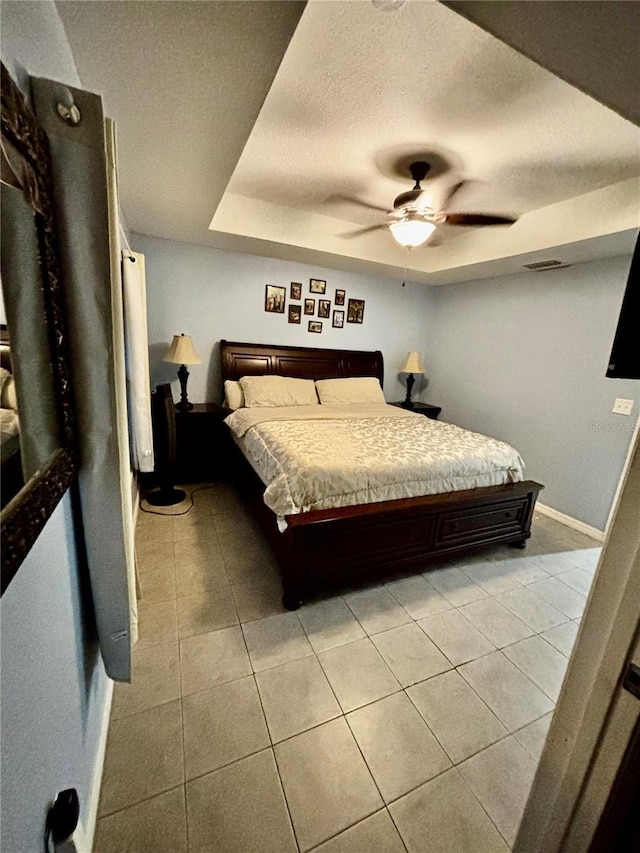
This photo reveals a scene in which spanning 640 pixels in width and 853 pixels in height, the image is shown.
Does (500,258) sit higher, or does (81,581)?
(500,258)

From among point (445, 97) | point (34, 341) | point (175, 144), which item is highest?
point (445, 97)

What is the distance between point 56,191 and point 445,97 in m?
1.70

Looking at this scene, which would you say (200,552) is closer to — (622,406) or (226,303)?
(226,303)

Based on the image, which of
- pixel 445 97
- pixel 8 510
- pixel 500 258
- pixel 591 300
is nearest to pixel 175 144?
pixel 445 97

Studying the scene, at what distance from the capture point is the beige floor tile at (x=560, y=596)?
2014 mm

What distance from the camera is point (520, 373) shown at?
11.3 ft

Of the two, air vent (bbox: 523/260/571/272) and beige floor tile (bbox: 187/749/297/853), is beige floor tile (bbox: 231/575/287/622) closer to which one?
beige floor tile (bbox: 187/749/297/853)

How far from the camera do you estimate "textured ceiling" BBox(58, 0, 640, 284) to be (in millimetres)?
1086

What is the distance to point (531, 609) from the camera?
6.53 ft

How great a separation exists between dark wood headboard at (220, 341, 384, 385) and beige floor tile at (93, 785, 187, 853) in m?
3.04

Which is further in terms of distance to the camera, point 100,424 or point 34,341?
point 100,424

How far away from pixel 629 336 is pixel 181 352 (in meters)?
3.02

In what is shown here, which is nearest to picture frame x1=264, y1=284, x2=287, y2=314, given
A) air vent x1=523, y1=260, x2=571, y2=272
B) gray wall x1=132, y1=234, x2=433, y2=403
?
gray wall x1=132, y1=234, x2=433, y2=403

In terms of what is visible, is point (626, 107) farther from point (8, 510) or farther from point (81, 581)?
point (81, 581)
